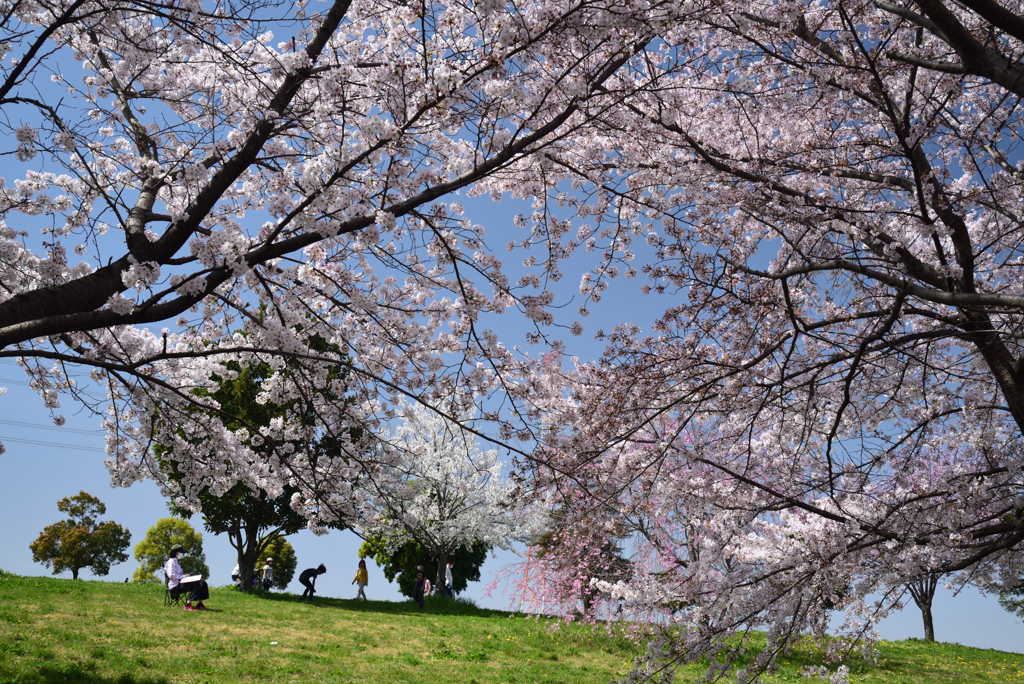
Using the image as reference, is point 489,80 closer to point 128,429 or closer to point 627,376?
point 627,376

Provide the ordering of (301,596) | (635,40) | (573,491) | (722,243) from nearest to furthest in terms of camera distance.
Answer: (635,40)
(722,243)
(573,491)
(301,596)

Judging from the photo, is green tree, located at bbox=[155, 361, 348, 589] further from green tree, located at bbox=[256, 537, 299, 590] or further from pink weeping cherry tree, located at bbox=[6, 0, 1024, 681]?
green tree, located at bbox=[256, 537, 299, 590]

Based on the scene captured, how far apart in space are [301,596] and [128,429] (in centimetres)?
1215

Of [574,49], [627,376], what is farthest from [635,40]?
[627,376]

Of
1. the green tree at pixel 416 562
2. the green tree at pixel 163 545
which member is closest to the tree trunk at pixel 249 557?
the green tree at pixel 416 562

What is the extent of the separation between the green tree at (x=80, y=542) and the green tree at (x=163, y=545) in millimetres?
1259

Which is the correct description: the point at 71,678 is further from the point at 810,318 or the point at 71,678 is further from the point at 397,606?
the point at 397,606

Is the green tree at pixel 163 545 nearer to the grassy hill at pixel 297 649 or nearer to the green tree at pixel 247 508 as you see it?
the green tree at pixel 247 508

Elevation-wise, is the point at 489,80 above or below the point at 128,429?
Answer: above

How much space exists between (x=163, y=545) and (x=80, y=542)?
4.10 metres

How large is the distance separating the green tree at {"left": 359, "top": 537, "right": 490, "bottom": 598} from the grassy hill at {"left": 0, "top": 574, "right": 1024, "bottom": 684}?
1201cm

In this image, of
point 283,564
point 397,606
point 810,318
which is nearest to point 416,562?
point 397,606

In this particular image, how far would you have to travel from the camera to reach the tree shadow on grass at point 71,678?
6629mm

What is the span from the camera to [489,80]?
4719 millimetres
